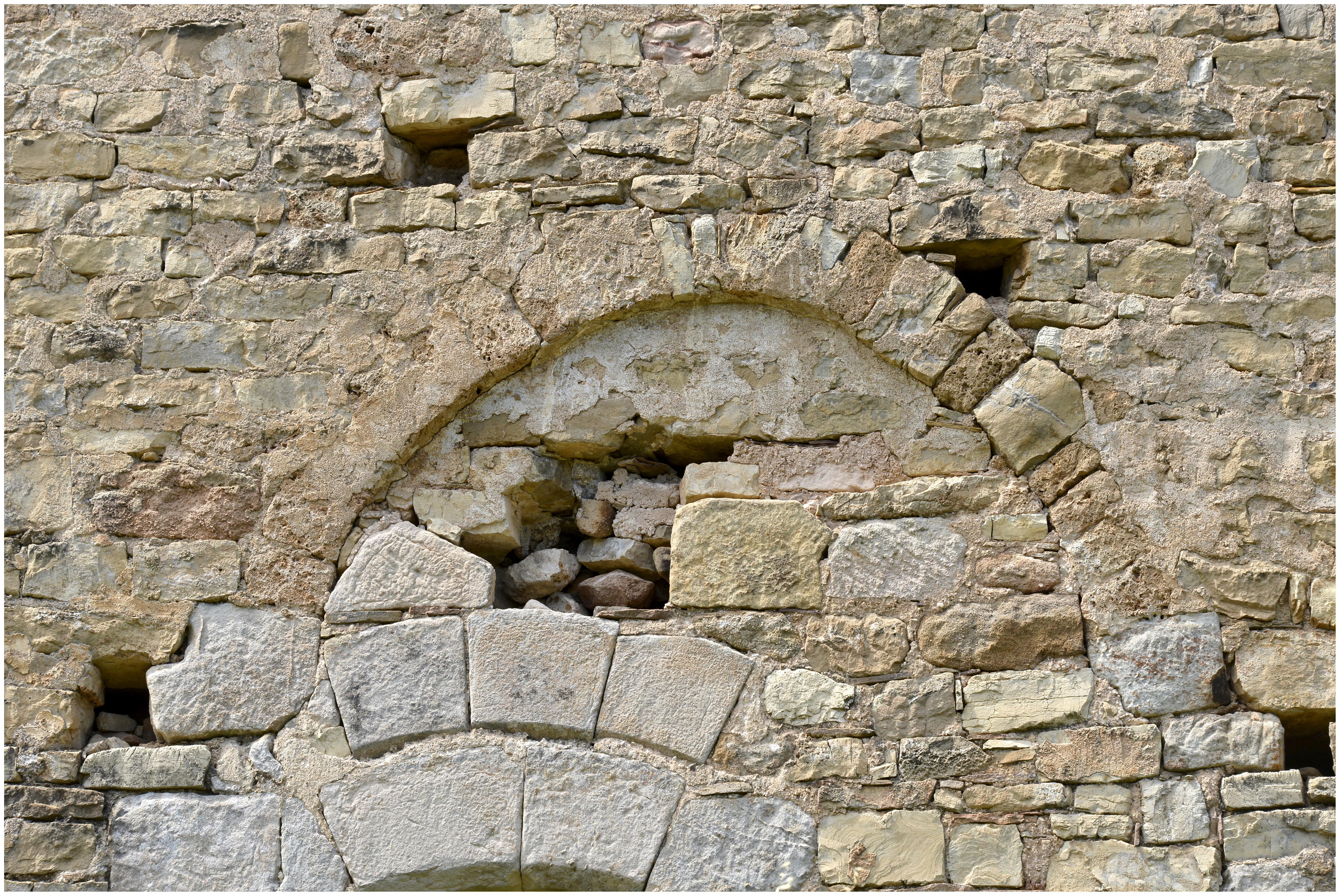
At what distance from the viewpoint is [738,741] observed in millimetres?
2914

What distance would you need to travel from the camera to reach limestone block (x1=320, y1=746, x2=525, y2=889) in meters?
2.87

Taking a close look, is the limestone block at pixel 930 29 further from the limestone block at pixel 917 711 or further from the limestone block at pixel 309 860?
the limestone block at pixel 309 860

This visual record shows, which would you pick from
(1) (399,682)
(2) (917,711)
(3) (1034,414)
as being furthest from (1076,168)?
(1) (399,682)

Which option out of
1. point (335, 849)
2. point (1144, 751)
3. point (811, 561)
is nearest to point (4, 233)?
point (335, 849)

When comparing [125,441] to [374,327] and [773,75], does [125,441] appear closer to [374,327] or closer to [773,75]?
[374,327]

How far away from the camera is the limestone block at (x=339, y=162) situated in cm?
329

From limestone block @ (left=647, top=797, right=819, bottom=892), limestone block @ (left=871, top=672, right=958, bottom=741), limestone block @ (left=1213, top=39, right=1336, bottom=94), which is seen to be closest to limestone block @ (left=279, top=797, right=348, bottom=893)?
limestone block @ (left=647, top=797, right=819, bottom=892)

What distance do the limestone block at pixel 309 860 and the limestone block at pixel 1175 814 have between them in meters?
2.01

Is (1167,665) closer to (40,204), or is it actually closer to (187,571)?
(187,571)

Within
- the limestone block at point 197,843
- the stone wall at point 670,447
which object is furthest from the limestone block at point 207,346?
the limestone block at point 197,843

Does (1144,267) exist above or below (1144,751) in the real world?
above

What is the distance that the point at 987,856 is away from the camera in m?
2.81

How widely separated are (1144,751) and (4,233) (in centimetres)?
347

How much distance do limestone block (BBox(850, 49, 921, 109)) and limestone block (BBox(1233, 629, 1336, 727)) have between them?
5.60ft
